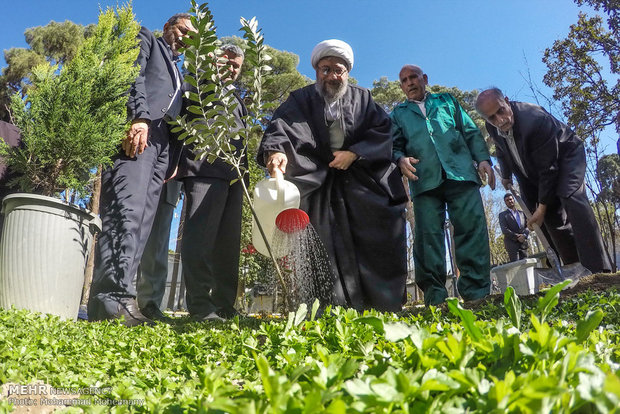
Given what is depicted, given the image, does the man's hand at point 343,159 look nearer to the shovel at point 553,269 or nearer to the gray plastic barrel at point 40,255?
the gray plastic barrel at point 40,255

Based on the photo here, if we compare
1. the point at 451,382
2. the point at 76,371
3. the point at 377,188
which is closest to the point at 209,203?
the point at 377,188

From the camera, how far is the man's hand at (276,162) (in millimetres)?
3238

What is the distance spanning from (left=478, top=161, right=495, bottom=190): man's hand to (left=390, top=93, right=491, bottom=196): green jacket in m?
0.05

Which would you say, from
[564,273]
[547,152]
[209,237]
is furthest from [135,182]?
[564,273]

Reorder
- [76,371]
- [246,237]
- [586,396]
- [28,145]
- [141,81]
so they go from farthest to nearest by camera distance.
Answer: [246,237]
[141,81]
[28,145]
[76,371]
[586,396]

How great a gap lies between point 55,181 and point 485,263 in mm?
3404

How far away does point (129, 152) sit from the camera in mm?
3484

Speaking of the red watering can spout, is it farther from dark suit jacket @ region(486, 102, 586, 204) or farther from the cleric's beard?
dark suit jacket @ region(486, 102, 586, 204)

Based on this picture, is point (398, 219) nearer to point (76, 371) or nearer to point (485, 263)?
point (485, 263)

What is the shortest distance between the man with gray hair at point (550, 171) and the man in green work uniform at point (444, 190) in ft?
1.40

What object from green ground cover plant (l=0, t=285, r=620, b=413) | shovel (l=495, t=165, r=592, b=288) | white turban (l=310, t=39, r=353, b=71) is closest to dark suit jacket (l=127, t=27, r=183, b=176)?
white turban (l=310, t=39, r=353, b=71)

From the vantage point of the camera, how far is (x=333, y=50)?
12.7 feet

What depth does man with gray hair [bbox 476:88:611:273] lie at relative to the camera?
4.09 m

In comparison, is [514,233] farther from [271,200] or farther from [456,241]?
[271,200]
